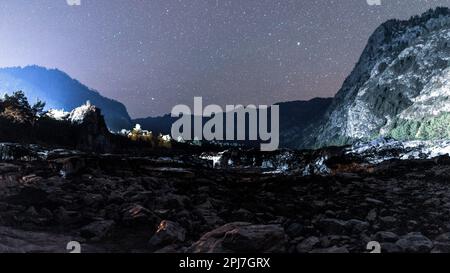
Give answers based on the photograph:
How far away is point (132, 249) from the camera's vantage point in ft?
31.0

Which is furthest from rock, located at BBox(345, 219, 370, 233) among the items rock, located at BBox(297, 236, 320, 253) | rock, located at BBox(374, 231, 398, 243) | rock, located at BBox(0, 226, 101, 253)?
rock, located at BBox(0, 226, 101, 253)

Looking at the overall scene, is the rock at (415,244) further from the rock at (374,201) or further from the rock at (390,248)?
the rock at (374,201)

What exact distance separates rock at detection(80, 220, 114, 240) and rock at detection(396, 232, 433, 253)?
7.17m

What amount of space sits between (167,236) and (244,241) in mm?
2190

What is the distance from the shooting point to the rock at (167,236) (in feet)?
31.7

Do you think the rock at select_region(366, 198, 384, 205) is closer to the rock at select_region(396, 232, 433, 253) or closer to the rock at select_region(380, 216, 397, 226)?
the rock at select_region(380, 216, 397, 226)

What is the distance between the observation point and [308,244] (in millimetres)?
9086

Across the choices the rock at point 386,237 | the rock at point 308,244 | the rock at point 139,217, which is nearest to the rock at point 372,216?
the rock at point 386,237

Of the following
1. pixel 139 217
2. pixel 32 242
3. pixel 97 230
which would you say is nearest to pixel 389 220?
pixel 139 217

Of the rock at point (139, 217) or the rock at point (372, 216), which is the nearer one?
the rock at point (139, 217)

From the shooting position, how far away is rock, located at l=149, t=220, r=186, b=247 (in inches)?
381

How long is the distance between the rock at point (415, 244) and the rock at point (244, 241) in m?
2.56
